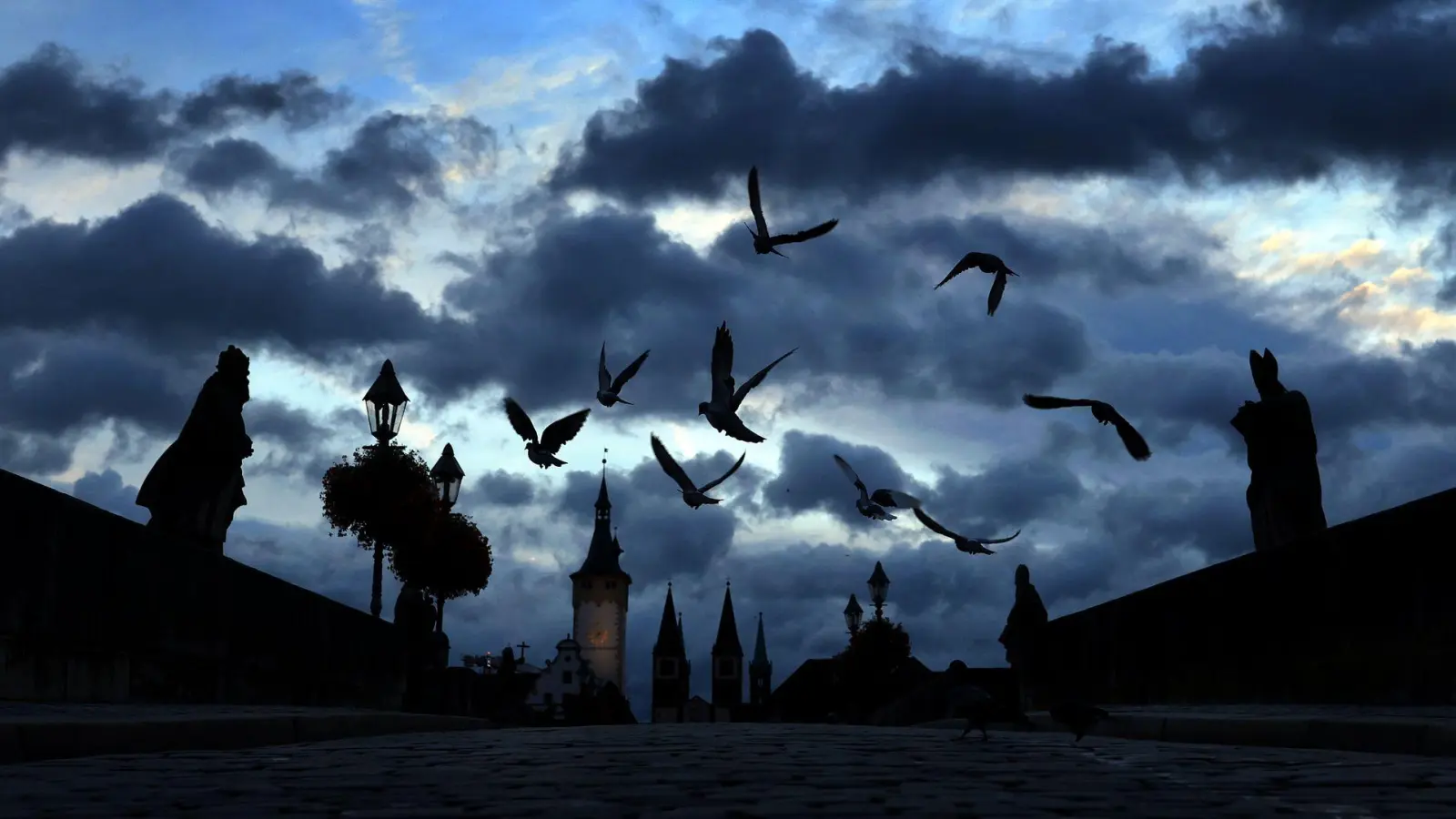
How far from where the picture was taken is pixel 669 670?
528 feet

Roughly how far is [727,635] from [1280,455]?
15362cm

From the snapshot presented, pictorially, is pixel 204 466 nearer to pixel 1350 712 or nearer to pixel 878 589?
pixel 1350 712

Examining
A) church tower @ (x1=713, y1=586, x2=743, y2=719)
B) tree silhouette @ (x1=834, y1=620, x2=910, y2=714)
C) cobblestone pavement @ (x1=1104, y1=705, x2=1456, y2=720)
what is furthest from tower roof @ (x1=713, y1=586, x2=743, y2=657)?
cobblestone pavement @ (x1=1104, y1=705, x2=1456, y2=720)

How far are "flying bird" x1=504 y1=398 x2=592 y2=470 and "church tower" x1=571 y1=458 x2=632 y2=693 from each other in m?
145

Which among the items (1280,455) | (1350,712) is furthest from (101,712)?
(1280,455)

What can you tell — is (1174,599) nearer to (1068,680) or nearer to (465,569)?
(1068,680)

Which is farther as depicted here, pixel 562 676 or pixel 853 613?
pixel 562 676

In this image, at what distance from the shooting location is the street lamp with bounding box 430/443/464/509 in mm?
30091

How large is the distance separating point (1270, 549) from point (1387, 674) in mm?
2102

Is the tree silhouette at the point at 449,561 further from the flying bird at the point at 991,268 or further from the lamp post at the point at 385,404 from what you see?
the flying bird at the point at 991,268

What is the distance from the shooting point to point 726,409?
618 inches

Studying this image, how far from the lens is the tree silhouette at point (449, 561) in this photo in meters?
40.7

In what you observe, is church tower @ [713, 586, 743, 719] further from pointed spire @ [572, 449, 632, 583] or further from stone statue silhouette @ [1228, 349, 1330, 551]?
stone statue silhouette @ [1228, 349, 1330, 551]

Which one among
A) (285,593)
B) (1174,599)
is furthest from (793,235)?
(285,593)
